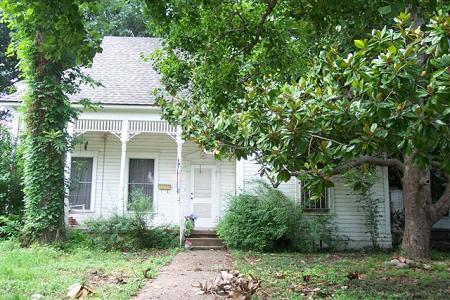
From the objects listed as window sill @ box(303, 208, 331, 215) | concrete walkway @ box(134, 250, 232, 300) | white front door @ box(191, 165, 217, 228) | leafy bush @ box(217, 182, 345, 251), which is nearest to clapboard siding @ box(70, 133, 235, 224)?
white front door @ box(191, 165, 217, 228)

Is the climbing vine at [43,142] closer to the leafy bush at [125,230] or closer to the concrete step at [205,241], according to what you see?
the leafy bush at [125,230]

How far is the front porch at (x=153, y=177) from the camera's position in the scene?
1552cm

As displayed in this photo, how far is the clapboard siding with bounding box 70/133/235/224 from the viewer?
51.2 feet

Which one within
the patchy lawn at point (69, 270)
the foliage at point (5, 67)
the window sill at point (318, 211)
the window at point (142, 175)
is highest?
the foliage at point (5, 67)

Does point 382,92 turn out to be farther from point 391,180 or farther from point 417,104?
point 391,180

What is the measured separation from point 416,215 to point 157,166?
8.60m

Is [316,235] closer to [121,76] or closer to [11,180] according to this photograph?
[121,76]

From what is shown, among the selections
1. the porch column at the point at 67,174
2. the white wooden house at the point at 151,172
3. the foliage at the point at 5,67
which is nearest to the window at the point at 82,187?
the white wooden house at the point at 151,172

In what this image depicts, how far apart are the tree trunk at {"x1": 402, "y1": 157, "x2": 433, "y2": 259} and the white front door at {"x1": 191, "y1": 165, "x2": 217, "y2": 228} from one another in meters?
6.41

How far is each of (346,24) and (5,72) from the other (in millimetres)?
31172

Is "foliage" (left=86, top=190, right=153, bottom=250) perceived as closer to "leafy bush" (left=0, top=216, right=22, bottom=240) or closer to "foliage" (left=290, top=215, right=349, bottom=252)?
"leafy bush" (left=0, top=216, right=22, bottom=240)

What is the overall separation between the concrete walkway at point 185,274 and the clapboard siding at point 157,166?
3.40m

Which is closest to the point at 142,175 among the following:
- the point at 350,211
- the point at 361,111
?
the point at 350,211

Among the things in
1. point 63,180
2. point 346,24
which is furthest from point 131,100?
point 346,24
